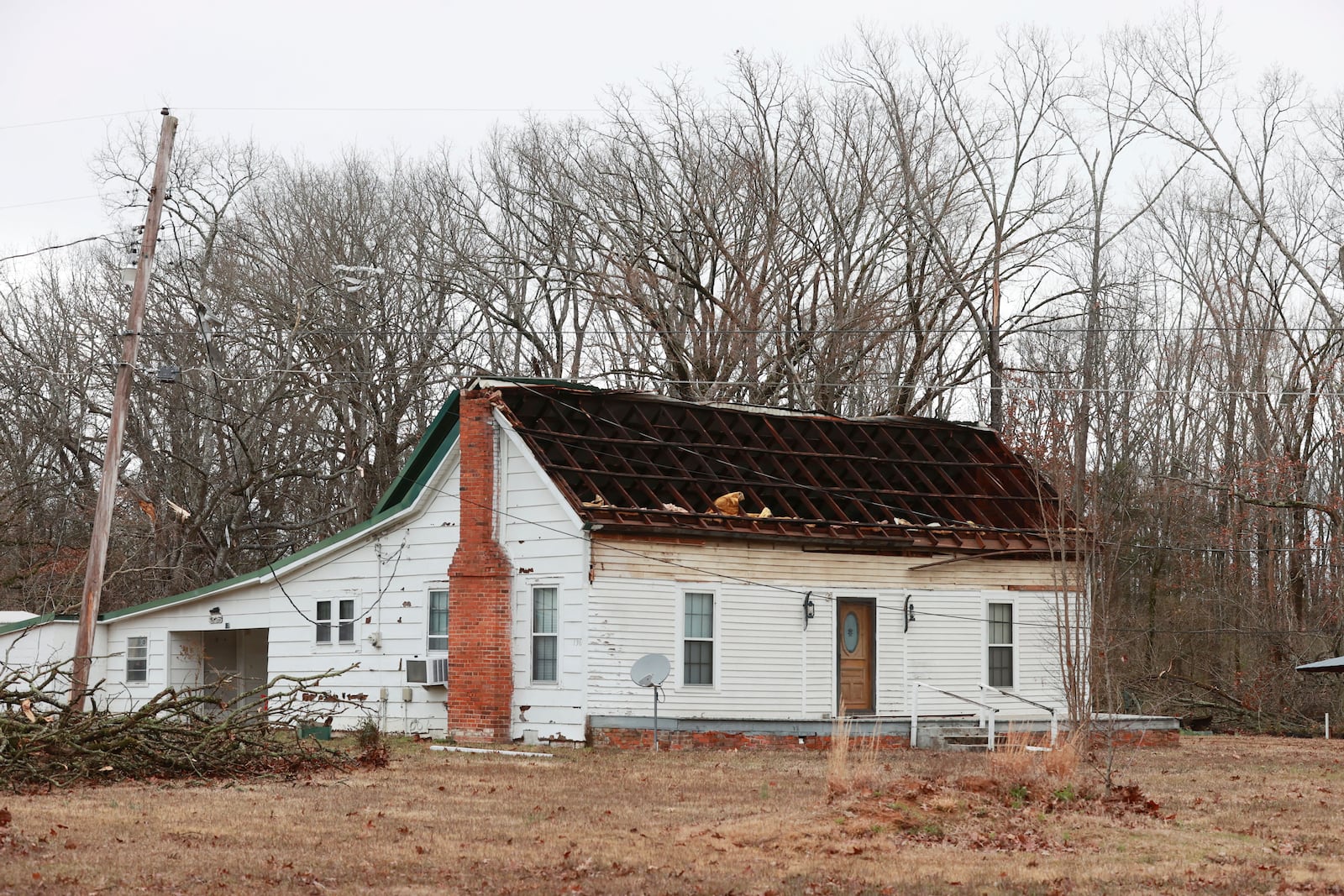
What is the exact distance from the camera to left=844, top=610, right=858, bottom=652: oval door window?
2391 cm

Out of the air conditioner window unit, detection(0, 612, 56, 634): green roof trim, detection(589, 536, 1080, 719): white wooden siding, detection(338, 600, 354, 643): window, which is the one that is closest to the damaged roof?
detection(589, 536, 1080, 719): white wooden siding

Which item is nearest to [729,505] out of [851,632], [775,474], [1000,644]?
[775,474]

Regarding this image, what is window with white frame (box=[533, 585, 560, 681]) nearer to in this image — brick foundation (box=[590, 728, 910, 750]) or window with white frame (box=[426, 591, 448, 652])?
brick foundation (box=[590, 728, 910, 750])

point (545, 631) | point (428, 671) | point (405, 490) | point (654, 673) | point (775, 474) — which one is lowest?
point (428, 671)

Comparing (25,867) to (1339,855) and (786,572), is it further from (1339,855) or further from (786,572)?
(786,572)

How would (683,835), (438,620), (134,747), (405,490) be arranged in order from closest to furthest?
(683,835) → (134,747) → (438,620) → (405,490)

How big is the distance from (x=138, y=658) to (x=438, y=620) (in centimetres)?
852

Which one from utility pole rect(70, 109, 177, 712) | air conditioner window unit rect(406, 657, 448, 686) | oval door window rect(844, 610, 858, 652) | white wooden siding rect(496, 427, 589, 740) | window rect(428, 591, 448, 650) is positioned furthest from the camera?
oval door window rect(844, 610, 858, 652)

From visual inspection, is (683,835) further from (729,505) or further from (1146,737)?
(1146,737)

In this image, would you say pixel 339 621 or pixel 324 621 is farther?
pixel 324 621

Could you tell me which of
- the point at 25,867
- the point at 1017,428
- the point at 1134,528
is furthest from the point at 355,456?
the point at 25,867

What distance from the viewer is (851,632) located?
23969 millimetres

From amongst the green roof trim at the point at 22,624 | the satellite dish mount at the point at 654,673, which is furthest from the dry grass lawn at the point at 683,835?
the green roof trim at the point at 22,624

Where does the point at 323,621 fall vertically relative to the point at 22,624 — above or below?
above
